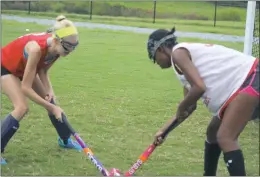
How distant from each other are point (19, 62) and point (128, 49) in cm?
1168

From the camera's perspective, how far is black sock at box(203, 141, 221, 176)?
434cm

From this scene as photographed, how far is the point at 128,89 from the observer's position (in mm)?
9492

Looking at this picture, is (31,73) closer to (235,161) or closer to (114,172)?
(114,172)

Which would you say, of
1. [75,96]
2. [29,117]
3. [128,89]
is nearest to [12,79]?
[29,117]

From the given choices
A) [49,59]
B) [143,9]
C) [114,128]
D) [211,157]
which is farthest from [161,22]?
[211,157]

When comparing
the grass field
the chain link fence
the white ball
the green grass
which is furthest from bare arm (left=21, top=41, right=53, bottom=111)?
the chain link fence

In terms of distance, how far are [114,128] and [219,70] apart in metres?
2.92

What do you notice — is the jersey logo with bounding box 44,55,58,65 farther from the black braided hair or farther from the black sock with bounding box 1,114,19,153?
the black braided hair

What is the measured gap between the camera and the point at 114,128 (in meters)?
6.50

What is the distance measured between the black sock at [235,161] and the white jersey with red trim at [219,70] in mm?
391

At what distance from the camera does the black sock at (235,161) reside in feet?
12.5

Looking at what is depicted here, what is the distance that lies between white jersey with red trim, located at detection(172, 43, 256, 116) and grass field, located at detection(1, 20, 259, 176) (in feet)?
4.16

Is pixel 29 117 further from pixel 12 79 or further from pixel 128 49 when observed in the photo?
pixel 128 49

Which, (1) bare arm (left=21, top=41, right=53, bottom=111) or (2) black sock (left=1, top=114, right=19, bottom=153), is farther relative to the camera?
(2) black sock (left=1, top=114, right=19, bottom=153)
